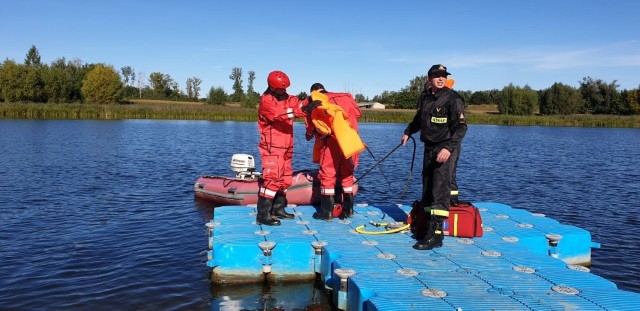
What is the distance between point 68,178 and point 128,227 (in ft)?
23.4

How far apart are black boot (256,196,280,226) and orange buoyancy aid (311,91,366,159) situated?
4.20ft

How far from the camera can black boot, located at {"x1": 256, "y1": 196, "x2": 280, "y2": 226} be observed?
7305 mm

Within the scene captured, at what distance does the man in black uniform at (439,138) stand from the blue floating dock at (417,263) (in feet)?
1.16

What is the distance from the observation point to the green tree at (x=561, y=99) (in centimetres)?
8581

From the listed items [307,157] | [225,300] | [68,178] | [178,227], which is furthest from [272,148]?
[307,157]

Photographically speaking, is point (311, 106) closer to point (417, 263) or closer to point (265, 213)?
point (265, 213)

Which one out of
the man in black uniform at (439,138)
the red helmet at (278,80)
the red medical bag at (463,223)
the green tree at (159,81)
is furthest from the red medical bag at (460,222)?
the green tree at (159,81)

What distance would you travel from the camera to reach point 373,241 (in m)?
6.52

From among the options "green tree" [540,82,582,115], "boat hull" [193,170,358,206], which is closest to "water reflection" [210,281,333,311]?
"boat hull" [193,170,358,206]

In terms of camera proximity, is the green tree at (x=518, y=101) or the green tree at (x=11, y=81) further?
the green tree at (x=518, y=101)

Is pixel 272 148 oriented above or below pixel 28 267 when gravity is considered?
above

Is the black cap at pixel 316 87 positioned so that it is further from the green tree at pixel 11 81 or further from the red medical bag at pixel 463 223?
the green tree at pixel 11 81

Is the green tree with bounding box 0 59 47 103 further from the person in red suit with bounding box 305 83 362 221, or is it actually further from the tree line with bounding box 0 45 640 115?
the person in red suit with bounding box 305 83 362 221

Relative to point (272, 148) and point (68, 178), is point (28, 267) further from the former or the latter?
point (68, 178)
